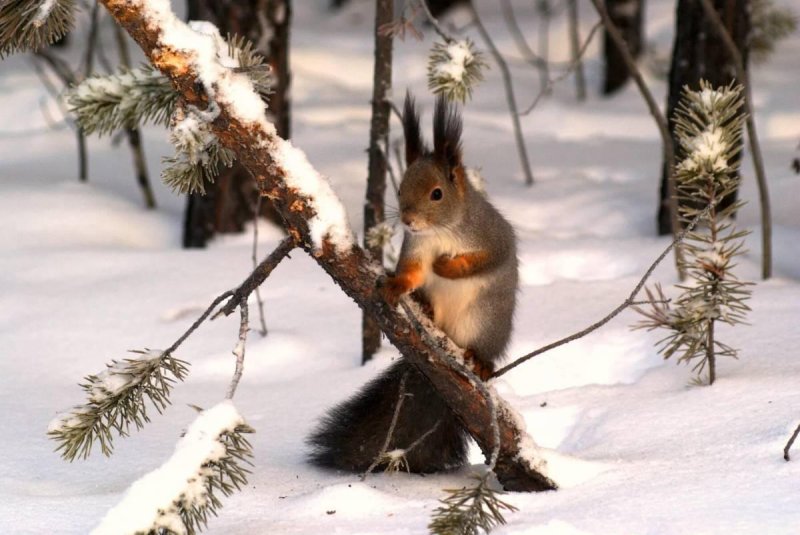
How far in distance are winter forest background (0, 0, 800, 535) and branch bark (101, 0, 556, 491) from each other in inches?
1.3

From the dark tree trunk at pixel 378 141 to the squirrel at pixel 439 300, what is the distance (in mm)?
726

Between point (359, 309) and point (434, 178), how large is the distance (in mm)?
1545

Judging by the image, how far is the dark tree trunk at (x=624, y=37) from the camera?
7.27 m

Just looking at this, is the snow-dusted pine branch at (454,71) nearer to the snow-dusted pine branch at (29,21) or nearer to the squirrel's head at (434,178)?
the squirrel's head at (434,178)

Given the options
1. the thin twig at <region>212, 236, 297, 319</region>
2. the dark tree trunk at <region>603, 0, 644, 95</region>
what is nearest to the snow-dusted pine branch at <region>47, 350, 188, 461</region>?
the thin twig at <region>212, 236, 297, 319</region>

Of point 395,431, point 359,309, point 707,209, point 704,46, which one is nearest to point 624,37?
point 704,46

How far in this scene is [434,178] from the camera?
2430mm

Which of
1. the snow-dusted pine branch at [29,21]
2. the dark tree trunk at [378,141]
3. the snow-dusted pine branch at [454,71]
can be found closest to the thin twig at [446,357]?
the snow-dusted pine branch at [454,71]

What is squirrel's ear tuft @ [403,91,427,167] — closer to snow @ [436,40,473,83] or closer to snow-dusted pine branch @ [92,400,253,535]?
snow @ [436,40,473,83]

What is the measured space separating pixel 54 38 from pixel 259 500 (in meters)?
0.98

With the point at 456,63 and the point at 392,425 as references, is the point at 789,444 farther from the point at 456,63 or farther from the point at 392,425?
the point at 456,63

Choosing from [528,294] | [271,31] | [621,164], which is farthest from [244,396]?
[621,164]

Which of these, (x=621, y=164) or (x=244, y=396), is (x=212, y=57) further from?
(x=621, y=164)

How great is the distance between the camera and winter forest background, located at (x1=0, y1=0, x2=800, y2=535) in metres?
2.01
